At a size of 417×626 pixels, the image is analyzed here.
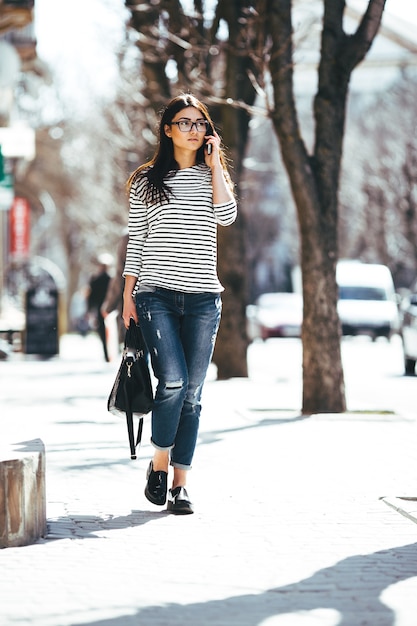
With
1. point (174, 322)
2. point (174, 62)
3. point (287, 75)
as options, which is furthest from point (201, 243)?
point (174, 62)

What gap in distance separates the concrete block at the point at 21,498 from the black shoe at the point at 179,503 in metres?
0.80

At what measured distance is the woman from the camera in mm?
6434

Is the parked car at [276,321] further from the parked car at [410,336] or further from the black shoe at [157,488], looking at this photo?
the black shoe at [157,488]

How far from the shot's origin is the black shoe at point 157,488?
21.5 feet

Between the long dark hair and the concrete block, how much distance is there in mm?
1386

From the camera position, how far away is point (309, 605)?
461cm

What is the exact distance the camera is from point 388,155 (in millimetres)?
52344

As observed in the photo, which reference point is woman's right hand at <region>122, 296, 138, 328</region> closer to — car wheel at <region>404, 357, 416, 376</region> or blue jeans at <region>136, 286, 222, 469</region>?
blue jeans at <region>136, 286, 222, 469</region>

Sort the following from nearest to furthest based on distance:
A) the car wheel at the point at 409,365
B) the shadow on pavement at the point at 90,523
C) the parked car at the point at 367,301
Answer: the shadow on pavement at the point at 90,523
the car wheel at the point at 409,365
the parked car at the point at 367,301

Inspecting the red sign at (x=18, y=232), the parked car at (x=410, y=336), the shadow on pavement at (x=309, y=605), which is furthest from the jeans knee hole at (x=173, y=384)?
the red sign at (x=18, y=232)

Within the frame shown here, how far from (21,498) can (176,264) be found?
4.47 feet

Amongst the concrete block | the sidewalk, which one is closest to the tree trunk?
the sidewalk

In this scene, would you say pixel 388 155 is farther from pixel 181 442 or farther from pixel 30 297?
pixel 181 442

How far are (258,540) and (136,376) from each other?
1094 millimetres
